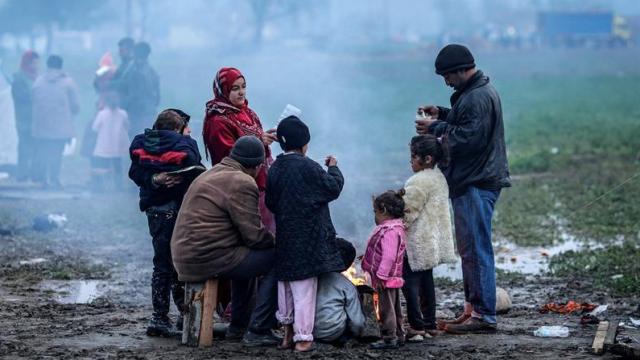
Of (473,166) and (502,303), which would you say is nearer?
(473,166)

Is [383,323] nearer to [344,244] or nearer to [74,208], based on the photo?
[344,244]

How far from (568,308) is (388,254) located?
224 cm

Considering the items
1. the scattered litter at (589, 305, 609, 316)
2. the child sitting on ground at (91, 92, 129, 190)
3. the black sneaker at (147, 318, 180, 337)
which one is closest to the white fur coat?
the scattered litter at (589, 305, 609, 316)

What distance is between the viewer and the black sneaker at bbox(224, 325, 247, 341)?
8086mm

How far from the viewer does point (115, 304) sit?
9.66 m

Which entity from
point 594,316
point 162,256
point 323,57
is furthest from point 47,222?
point 323,57

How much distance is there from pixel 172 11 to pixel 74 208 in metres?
31.7

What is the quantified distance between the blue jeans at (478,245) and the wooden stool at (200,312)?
190 centimetres

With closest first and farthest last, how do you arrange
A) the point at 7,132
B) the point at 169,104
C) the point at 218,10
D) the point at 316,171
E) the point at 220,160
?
the point at 316,171
the point at 220,160
the point at 7,132
the point at 169,104
the point at 218,10

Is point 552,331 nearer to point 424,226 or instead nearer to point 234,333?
point 424,226

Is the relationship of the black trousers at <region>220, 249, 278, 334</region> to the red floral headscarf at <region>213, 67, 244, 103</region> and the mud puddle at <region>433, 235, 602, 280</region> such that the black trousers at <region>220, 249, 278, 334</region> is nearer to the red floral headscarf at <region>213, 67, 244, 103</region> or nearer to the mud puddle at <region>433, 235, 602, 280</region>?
the red floral headscarf at <region>213, 67, 244, 103</region>

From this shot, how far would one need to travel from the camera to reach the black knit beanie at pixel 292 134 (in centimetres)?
767

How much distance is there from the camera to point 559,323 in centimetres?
879

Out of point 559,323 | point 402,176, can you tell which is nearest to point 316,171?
point 559,323
